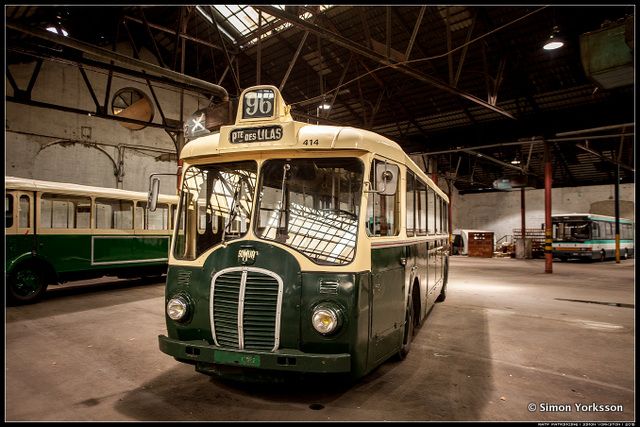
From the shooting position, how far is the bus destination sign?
3.94m

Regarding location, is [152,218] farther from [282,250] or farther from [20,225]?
[282,250]

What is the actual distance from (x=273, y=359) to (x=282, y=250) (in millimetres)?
976

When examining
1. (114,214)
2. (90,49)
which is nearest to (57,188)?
(114,214)

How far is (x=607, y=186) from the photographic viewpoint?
2912 centimetres

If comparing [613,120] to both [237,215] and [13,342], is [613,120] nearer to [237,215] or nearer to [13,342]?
[237,215]

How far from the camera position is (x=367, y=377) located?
15.1ft

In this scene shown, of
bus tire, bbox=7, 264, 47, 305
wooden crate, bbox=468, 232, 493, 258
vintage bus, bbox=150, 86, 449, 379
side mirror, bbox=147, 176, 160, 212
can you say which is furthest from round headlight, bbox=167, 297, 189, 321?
wooden crate, bbox=468, 232, 493, 258

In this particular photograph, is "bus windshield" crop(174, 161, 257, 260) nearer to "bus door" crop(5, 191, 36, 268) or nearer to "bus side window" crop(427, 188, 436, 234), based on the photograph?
"bus side window" crop(427, 188, 436, 234)

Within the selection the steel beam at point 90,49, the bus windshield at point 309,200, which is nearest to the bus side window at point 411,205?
the bus windshield at point 309,200

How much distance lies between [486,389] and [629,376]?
2.04m

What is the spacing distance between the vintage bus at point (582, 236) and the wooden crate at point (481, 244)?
394 centimetres

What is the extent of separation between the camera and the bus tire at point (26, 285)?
8.70 m

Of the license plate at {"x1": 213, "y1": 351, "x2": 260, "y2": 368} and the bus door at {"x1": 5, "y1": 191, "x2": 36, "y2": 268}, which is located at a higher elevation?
the bus door at {"x1": 5, "y1": 191, "x2": 36, "y2": 268}

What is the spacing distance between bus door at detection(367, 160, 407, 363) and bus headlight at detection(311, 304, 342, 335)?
0.50 m
